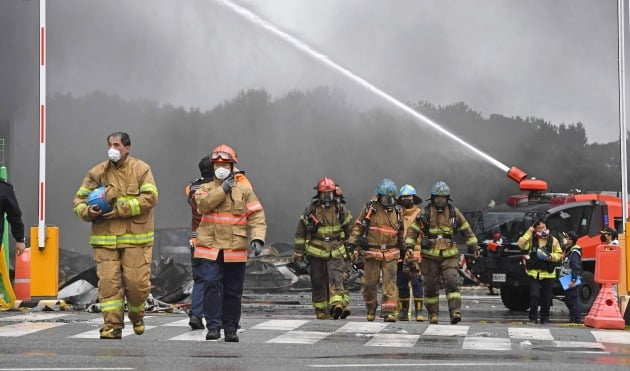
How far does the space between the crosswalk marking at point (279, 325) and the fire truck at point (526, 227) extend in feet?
19.3

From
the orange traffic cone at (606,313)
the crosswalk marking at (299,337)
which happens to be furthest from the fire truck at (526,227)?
the crosswalk marking at (299,337)

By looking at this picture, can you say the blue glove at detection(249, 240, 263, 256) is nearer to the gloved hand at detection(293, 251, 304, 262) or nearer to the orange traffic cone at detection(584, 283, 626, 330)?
the gloved hand at detection(293, 251, 304, 262)

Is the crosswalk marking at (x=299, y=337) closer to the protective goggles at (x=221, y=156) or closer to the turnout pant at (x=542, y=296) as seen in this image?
the protective goggles at (x=221, y=156)

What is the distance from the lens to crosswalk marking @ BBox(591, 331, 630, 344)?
1133 cm

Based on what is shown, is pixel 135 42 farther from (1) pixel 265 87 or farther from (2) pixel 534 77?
(2) pixel 534 77

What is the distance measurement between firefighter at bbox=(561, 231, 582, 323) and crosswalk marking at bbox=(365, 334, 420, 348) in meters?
5.10

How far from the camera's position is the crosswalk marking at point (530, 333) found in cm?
1145

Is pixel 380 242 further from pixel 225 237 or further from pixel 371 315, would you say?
pixel 225 237

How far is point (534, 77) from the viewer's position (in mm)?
37531

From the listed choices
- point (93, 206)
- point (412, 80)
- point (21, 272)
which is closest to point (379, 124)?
point (412, 80)

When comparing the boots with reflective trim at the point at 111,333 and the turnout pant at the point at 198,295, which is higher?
the turnout pant at the point at 198,295

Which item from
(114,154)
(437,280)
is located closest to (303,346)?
(114,154)

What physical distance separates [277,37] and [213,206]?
28.6 m

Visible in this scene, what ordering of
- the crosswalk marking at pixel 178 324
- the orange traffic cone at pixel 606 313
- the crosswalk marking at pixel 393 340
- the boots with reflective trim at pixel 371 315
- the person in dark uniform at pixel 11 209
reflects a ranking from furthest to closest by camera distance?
the boots with reflective trim at pixel 371 315
the orange traffic cone at pixel 606 313
the person in dark uniform at pixel 11 209
the crosswalk marking at pixel 178 324
the crosswalk marking at pixel 393 340
